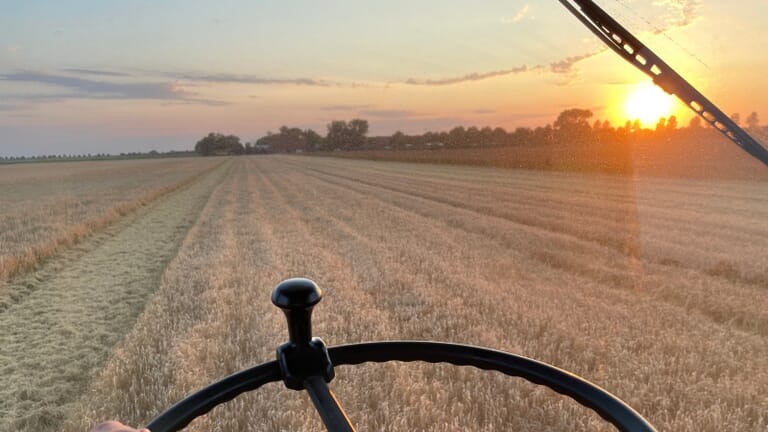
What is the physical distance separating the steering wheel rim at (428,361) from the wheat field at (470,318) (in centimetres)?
205

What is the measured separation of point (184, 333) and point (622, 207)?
12.2 meters

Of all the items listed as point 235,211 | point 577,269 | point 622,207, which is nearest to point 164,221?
point 235,211

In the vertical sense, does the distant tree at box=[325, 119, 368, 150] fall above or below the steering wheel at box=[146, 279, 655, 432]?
above

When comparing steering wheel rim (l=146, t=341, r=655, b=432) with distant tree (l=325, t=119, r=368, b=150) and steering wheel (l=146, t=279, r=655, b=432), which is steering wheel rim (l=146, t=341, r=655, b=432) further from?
distant tree (l=325, t=119, r=368, b=150)

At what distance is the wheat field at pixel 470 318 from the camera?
10.7ft

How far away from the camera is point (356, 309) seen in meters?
5.29

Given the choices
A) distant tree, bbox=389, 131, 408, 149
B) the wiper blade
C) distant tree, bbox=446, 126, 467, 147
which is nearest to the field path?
the wiper blade

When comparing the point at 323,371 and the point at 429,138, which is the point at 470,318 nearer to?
the point at 323,371

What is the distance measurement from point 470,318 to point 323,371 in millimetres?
4228

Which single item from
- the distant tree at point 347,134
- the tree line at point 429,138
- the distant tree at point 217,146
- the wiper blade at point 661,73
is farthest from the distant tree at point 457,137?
the distant tree at point 217,146

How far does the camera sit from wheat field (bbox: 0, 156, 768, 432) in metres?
3.26

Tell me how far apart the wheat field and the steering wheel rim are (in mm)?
2055

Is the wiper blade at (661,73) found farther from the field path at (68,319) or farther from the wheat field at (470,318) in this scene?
the field path at (68,319)

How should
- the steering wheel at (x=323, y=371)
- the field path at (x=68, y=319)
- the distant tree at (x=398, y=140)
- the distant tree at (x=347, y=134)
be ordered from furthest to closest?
the distant tree at (x=347, y=134)
the distant tree at (x=398, y=140)
the field path at (x=68, y=319)
the steering wheel at (x=323, y=371)
